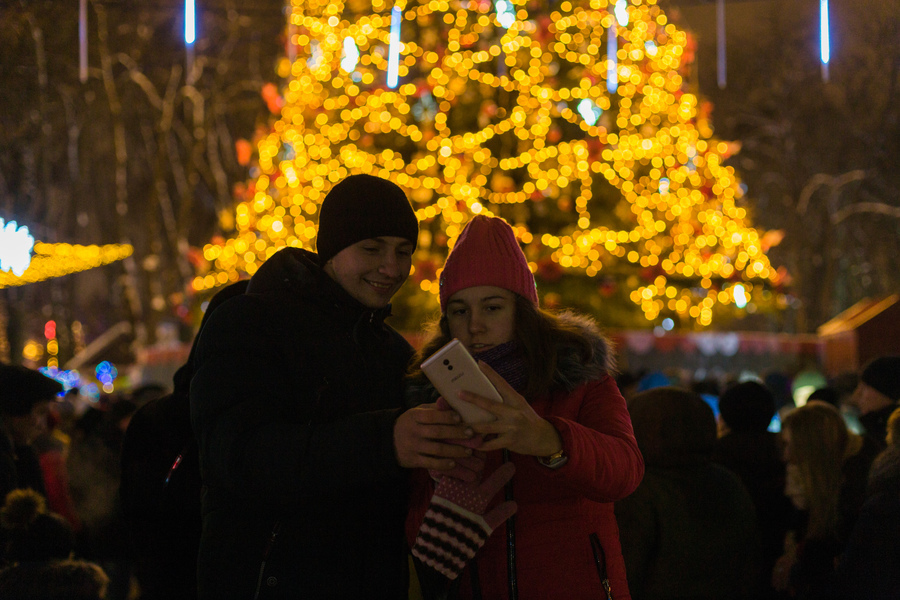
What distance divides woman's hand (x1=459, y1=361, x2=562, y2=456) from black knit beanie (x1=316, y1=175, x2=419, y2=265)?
0.75 metres

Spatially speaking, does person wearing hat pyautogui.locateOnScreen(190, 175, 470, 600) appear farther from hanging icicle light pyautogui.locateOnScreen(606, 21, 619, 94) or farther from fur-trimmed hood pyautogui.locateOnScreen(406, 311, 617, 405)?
hanging icicle light pyautogui.locateOnScreen(606, 21, 619, 94)

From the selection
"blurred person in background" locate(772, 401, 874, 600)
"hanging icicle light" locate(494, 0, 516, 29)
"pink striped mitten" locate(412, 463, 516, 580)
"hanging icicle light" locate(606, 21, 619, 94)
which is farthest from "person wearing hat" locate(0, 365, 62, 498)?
"hanging icicle light" locate(606, 21, 619, 94)

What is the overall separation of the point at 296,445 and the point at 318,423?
247 mm

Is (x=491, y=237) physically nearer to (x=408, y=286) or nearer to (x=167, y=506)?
(x=167, y=506)

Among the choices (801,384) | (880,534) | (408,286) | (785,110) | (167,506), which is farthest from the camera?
(785,110)

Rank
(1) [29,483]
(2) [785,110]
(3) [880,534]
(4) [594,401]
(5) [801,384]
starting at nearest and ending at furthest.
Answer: (4) [594,401]
(3) [880,534]
(1) [29,483]
(5) [801,384]
(2) [785,110]

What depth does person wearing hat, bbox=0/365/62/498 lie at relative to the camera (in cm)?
463

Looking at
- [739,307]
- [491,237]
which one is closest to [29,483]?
[491,237]

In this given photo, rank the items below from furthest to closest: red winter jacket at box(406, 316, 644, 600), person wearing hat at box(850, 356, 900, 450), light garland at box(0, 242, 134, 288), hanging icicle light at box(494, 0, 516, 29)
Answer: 1. light garland at box(0, 242, 134, 288)
2. hanging icicle light at box(494, 0, 516, 29)
3. person wearing hat at box(850, 356, 900, 450)
4. red winter jacket at box(406, 316, 644, 600)

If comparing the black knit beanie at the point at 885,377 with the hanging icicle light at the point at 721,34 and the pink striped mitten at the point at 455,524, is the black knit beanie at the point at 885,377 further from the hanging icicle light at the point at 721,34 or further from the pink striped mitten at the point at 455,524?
the hanging icicle light at the point at 721,34

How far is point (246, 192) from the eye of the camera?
1303 cm

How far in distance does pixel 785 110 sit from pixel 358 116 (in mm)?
22062

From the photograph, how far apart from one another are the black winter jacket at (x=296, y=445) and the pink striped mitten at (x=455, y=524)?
141 mm

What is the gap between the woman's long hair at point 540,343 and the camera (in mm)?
2555
